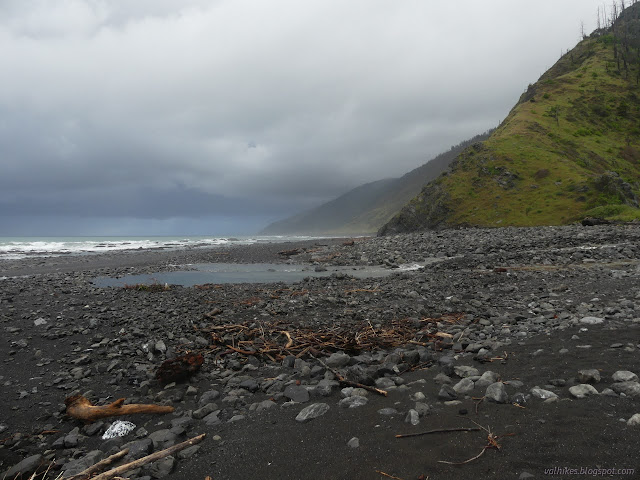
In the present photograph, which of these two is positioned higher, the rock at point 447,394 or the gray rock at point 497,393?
the gray rock at point 497,393

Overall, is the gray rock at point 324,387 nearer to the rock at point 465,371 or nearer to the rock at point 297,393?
the rock at point 297,393

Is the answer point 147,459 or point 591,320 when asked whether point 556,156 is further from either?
point 147,459

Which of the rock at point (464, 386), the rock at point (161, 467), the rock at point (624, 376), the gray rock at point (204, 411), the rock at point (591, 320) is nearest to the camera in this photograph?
the rock at point (161, 467)

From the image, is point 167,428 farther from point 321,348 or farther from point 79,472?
point 321,348

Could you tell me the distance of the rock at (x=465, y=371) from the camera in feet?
17.6

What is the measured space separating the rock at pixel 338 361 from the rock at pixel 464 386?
7.29 ft

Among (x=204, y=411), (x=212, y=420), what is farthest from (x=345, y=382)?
(x=204, y=411)

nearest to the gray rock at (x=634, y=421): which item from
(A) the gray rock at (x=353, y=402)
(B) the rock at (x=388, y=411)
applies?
(B) the rock at (x=388, y=411)

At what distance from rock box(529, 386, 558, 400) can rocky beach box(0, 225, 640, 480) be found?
0.02m

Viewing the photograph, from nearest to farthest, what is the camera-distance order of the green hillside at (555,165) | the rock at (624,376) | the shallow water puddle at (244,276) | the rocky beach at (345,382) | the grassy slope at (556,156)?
the rocky beach at (345,382) < the rock at (624,376) < the shallow water puddle at (244,276) < the green hillside at (555,165) < the grassy slope at (556,156)

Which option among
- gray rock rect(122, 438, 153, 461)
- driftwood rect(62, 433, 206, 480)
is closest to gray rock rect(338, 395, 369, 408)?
driftwood rect(62, 433, 206, 480)

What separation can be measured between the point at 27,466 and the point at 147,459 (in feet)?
5.42

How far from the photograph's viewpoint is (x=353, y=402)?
4.93m

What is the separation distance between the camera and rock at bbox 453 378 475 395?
4785mm
